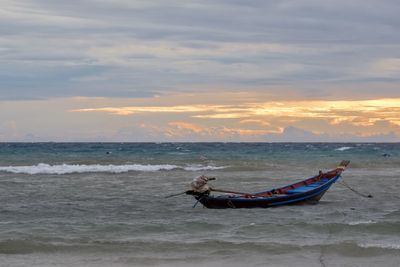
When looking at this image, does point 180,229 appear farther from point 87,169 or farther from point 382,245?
point 87,169

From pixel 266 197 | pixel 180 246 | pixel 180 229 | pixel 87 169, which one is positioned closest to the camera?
pixel 180 246

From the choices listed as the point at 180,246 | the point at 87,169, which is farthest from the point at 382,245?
the point at 87,169

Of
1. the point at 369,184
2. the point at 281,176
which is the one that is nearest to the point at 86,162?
the point at 281,176

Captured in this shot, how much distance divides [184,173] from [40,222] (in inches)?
788

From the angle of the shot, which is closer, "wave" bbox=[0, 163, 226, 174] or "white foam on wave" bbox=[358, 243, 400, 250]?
"white foam on wave" bbox=[358, 243, 400, 250]

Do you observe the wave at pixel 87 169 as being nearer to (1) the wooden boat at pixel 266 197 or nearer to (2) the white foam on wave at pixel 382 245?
(1) the wooden boat at pixel 266 197

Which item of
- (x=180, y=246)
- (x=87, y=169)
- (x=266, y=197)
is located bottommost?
(x=180, y=246)

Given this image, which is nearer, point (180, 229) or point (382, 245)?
point (382, 245)

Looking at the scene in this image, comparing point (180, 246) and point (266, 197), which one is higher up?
point (266, 197)

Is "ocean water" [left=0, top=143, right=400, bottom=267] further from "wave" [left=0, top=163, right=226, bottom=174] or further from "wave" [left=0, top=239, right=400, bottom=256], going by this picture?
"wave" [left=0, top=163, right=226, bottom=174]

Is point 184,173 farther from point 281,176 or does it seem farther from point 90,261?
point 90,261

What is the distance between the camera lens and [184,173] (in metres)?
36.9

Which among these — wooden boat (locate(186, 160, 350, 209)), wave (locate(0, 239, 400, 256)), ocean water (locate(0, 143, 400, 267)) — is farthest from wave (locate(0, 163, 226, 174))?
wave (locate(0, 239, 400, 256))

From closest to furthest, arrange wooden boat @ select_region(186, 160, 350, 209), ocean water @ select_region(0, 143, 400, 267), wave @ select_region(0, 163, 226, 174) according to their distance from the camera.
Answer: ocean water @ select_region(0, 143, 400, 267) → wooden boat @ select_region(186, 160, 350, 209) → wave @ select_region(0, 163, 226, 174)
